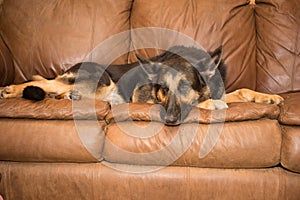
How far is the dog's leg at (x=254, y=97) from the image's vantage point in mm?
1831

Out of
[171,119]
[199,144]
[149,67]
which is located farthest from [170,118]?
[149,67]

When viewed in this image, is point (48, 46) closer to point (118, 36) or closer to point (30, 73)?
point (30, 73)

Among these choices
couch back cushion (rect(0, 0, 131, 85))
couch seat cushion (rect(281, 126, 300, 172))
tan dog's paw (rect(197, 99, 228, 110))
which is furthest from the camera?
couch back cushion (rect(0, 0, 131, 85))

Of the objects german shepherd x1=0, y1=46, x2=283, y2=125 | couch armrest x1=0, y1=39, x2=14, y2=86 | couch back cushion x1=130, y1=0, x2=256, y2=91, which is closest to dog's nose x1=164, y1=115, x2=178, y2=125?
german shepherd x1=0, y1=46, x2=283, y2=125

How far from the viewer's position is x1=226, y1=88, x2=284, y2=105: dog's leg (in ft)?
6.01

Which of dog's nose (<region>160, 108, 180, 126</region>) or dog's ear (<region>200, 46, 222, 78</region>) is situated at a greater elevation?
dog's ear (<region>200, 46, 222, 78</region>)

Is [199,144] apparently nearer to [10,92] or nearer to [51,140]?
[51,140]

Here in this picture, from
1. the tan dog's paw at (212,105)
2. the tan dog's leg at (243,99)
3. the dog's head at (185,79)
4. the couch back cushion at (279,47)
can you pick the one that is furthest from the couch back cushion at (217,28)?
the tan dog's paw at (212,105)

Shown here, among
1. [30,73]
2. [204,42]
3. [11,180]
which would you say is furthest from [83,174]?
[204,42]

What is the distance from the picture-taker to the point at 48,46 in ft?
7.99

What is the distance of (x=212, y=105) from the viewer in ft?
5.84

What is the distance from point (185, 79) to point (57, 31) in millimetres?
1195

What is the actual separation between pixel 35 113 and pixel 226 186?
1.06 meters

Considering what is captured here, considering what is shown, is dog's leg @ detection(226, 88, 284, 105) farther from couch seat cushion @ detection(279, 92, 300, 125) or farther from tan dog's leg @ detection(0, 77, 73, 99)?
tan dog's leg @ detection(0, 77, 73, 99)
